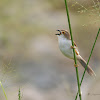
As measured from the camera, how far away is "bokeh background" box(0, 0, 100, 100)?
6387mm

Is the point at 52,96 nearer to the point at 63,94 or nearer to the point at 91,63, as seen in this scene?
the point at 63,94

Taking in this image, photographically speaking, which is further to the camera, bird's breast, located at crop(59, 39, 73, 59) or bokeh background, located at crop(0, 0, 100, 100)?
bokeh background, located at crop(0, 0, 100, 100)

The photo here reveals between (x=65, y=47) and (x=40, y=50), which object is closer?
(x=65, y=47)

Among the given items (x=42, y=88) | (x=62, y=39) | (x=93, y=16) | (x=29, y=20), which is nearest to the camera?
(x=93, y=16)

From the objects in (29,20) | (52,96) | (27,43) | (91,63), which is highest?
(29,20)

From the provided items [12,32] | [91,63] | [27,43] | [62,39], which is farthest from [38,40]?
[62,39]

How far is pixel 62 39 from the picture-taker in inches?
116

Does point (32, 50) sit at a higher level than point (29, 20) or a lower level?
lower

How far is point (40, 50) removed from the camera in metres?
8.78

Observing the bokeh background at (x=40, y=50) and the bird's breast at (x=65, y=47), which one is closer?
the bird's breast at (x=65, y=47)

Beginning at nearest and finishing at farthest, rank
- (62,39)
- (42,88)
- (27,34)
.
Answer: (62,39)
(42,88)
(27,34)

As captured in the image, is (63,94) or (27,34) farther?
(27,34)

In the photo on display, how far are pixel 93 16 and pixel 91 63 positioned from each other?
5665mm

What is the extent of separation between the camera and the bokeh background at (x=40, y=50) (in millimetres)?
6387
